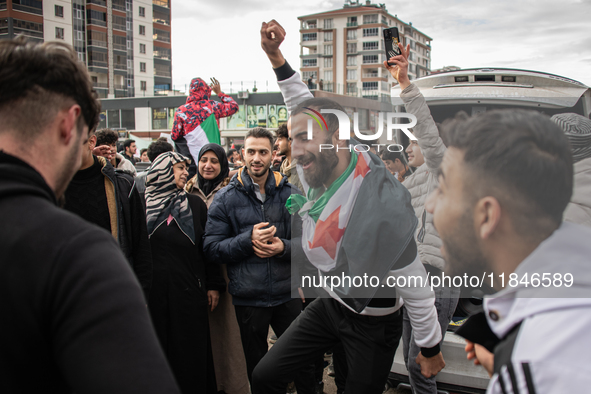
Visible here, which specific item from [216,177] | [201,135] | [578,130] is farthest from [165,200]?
[578,130]

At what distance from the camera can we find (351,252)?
2.34 meters

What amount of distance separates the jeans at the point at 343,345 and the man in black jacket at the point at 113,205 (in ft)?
3.61

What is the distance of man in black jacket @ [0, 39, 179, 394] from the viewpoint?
0.90 metres

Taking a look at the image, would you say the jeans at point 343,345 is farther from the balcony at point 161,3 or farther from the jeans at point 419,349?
the balcony at point 161,3

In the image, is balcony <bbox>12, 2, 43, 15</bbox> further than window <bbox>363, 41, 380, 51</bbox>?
No

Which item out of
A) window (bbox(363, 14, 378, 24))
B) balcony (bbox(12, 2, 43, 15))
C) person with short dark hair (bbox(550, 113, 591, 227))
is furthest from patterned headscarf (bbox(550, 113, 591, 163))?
window (bbox(363, 14, 378, 24))

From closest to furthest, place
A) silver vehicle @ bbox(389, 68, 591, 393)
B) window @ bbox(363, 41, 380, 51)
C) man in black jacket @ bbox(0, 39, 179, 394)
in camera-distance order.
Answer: man in black jacket @ bbox(0, 39, 179, 394), silver vehicle @ bbox(389, 68, 591, 393), window @ bbox(363, 41, 380, 51)

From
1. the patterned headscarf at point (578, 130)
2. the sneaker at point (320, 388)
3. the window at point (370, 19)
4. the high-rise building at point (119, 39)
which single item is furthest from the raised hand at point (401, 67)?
the window at point (370, 19)

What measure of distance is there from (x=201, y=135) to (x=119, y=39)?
237 feet

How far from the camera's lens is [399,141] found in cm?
226

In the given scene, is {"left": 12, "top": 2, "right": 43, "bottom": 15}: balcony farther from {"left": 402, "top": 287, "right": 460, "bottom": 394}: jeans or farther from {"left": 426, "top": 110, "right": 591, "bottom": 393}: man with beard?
{"left": 426, "top": 110, "right": 591, "bottom": 393}: man with beard

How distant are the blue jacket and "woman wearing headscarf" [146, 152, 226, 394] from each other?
0.59 ft

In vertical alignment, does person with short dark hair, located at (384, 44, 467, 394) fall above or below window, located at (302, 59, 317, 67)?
below

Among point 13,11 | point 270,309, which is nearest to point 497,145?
point 270,309
